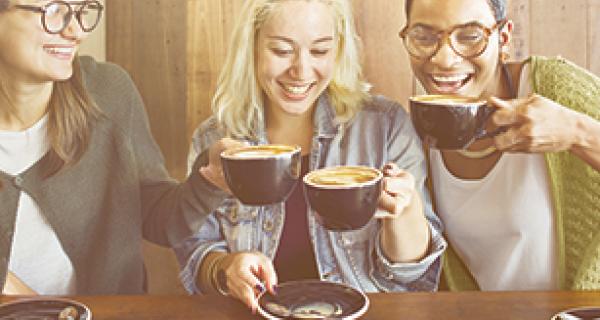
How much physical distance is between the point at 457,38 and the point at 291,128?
38 centimetres

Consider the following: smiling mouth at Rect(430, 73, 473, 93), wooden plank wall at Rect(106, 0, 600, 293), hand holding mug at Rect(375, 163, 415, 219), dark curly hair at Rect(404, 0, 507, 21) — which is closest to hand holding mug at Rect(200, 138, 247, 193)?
wooden plank wall at Rect(106, 0, 600, 293)

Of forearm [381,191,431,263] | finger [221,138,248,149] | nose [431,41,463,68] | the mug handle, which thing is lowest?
forearm [381,191,431,263]

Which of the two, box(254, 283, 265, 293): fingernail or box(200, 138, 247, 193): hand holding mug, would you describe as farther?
box(200, 138, 247, 193): hand holding mug

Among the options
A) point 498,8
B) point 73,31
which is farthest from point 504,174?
point 73,31

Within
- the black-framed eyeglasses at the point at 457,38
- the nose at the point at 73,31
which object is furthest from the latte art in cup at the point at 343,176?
the nose at the point at 73,31

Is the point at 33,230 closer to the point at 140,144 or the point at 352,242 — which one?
the point at 140,144

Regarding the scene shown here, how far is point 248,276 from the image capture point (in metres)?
1.25

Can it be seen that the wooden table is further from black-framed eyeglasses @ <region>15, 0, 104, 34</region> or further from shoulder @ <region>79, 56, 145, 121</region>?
black-framed eyeglasses @ <region>15, 0, 104, 34</region>

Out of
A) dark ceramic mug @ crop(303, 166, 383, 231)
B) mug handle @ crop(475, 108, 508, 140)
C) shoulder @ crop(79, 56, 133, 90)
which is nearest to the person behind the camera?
dark ceramic mug @ crop(303, 166, 383, 231)

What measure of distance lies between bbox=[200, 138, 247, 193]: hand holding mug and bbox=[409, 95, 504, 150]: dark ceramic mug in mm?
365

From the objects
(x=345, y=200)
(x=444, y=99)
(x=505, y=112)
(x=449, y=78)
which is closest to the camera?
(x=345, y=200)

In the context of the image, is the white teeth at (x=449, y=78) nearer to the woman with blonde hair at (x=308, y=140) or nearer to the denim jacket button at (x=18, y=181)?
the woman with blonde hair at (x=308, y=140)

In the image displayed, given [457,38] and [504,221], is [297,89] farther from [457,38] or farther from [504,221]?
[504,221]

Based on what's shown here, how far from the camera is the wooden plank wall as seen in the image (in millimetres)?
1379
